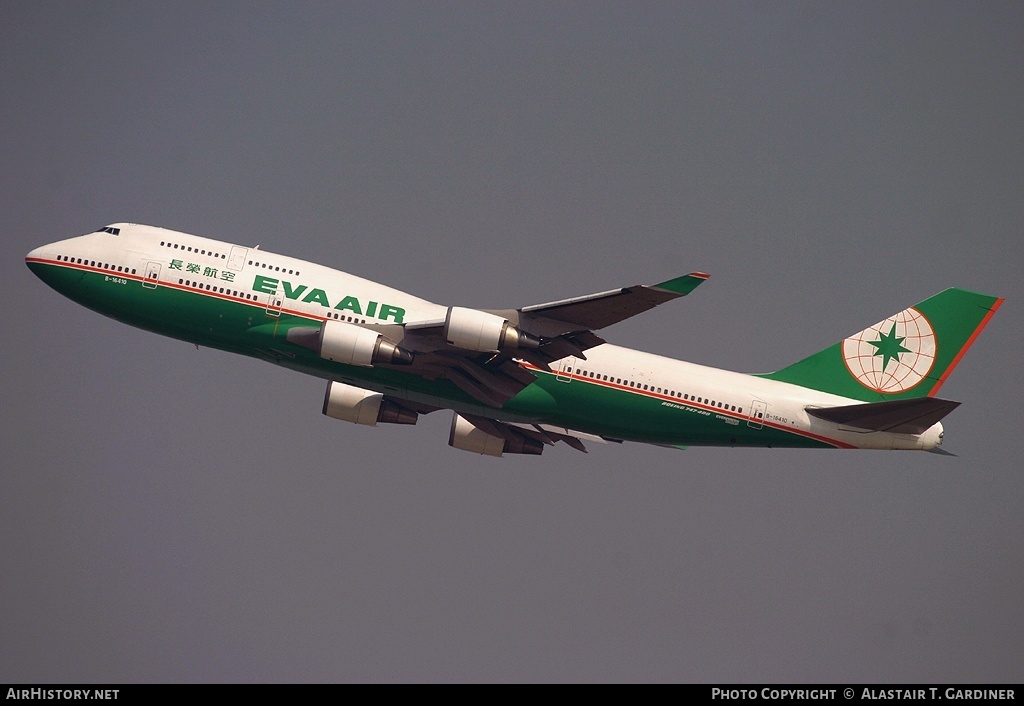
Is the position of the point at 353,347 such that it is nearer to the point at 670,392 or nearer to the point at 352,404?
the point at 352,404

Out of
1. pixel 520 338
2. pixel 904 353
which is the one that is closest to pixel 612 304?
pixel 520 338

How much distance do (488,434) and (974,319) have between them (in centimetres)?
1968

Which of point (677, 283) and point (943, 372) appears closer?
point (677, 283)

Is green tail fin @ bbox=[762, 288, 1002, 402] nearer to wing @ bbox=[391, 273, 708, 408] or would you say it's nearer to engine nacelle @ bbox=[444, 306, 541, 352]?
wing @ bbox=[391, 273, 708, 408]

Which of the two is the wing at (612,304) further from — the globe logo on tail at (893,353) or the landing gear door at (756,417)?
the globe logo on tail at (893,353)

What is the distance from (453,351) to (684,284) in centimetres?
869

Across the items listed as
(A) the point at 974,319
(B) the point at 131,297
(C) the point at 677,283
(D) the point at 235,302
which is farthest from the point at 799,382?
(B) the point at 131,297

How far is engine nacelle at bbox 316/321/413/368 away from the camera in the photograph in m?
40.4

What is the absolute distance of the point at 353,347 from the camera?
40500 millimetres
